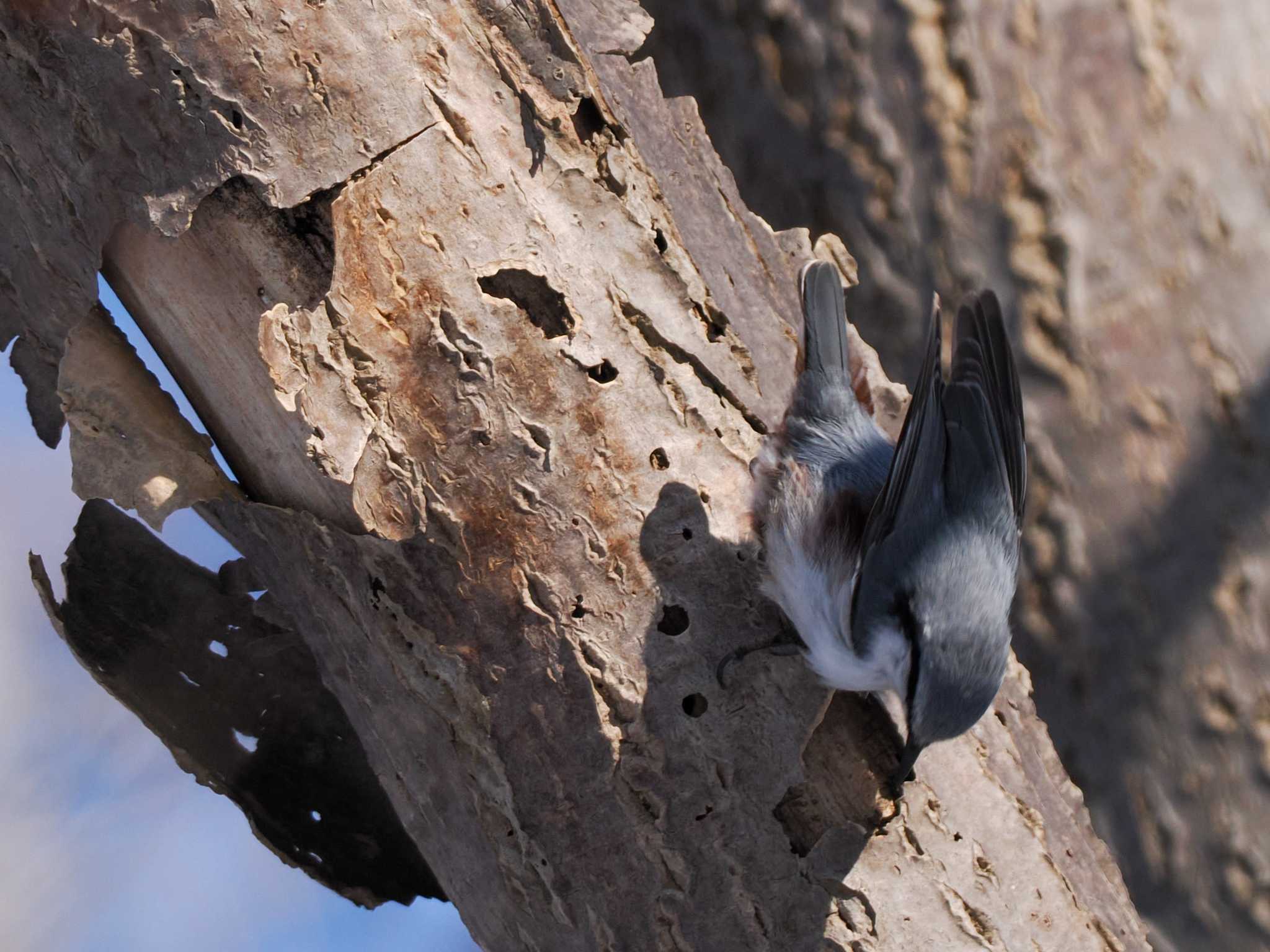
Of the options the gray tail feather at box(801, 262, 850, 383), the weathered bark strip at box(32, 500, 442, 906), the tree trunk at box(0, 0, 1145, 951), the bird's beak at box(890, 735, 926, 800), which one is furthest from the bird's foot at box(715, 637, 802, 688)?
the weathered bark strip at box(32, 500, 442, 906)

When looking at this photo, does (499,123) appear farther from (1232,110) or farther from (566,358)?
(1232,110)

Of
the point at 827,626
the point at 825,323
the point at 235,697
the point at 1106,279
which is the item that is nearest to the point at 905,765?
the point at 827,626

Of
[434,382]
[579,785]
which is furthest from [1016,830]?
[434,382]

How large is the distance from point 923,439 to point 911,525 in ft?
0.27

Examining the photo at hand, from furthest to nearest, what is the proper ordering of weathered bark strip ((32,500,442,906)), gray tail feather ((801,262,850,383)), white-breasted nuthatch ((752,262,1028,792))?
weathered bark strip ((32,500,442,906))
gray tail feather ((801,262,850,383))
white-breasted nuthatch ((752,262,1028,792))

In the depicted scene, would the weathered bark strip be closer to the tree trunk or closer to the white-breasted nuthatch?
the tree trunk

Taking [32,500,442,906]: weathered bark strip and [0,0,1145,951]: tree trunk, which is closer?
[0,0,1145,951]: tree trunk

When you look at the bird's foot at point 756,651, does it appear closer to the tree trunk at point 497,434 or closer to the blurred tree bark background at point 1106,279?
the tree trunk at point 497,434

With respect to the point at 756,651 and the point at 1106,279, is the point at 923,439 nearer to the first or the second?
the point at 756,651

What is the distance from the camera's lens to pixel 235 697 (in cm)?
127

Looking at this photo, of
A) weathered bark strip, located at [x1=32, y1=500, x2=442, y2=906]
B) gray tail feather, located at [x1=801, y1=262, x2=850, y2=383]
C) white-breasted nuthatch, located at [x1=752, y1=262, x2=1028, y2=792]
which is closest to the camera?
white-breasted nuthatch, located at [x1=752, y1=262, x2=1028, y2=792]

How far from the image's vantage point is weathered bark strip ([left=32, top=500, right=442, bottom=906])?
3.97 ft

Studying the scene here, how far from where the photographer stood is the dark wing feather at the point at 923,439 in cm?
95

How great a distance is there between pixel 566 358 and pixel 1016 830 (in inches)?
25.6
